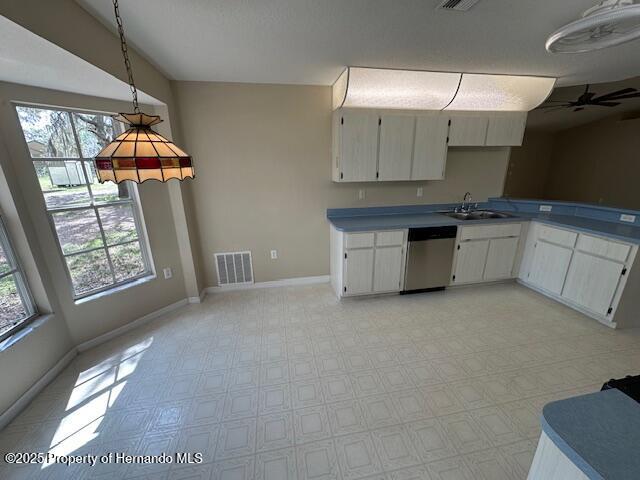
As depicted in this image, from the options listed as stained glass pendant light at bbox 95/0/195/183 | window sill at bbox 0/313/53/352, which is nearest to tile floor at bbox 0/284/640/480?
window sill at bbox 0/313/53/352

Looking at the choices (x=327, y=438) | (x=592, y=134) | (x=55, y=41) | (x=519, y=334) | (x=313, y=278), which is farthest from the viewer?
(x=592, y=134)

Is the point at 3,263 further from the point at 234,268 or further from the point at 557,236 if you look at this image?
the point at 557,236

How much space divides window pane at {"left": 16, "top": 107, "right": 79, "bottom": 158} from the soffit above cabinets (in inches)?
94.3

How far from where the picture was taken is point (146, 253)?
2623 millimetres

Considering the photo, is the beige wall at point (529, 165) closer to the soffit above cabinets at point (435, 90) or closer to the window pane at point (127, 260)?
the soffit above cabinets at point (435, 90)

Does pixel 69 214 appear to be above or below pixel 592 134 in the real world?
below

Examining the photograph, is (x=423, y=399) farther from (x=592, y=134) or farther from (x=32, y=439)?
(x=592, y=134)

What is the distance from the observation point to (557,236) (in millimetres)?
2791

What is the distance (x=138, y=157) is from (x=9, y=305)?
73.5 inches

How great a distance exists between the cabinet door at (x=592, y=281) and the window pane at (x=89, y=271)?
4.65 meters

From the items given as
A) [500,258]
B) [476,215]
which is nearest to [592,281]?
[500,258]

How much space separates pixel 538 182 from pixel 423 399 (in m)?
7.39

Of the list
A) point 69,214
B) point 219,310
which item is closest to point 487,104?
point 219,310

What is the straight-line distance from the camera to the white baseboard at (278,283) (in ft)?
10.7
